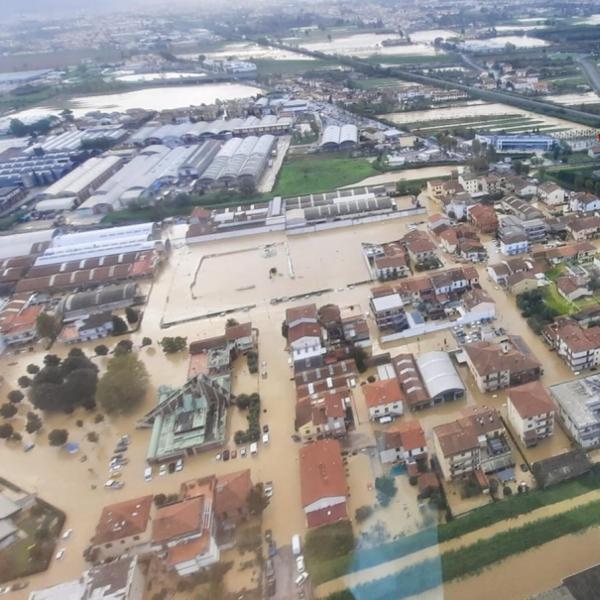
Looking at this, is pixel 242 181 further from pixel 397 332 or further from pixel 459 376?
pixel 459 376

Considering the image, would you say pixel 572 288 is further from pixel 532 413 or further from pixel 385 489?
pixel 385 489

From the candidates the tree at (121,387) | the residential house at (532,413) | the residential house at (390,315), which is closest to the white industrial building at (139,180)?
the tree at (121,387)

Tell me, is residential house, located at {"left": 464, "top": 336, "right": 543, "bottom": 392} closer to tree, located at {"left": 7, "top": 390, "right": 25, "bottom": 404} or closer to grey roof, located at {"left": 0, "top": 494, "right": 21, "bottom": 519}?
grey roof, located at {"left": 0, "top": 494, "right": 21, "bottom": 519}

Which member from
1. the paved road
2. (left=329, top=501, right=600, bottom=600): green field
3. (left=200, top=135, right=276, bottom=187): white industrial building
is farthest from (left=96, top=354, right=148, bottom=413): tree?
the paved road

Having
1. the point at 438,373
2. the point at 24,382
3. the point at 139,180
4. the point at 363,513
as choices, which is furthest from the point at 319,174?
the point at 363,513

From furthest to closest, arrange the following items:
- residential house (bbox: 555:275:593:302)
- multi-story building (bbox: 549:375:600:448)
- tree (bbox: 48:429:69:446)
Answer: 1. residential house (bbox: 555:275:593:302)
2. tree (bbox: 48:429:69:446)
3. multi-story building (bbox: 549:375:600:448)

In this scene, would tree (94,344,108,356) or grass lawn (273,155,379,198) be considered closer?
tree (94,344,108,356)
